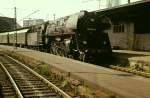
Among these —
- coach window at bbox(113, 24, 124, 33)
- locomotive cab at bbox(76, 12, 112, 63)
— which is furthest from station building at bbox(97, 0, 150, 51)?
locomotive cab at bbox(76, 12, 112, 63)

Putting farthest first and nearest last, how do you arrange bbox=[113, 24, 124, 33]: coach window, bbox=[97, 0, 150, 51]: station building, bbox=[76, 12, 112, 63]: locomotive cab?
bbox=[113, 24, 124, 33]: coach window → bbox=[97, 0, 150, 51]: station building → bbox=[76, 12, 112, 63]: locomotive cab

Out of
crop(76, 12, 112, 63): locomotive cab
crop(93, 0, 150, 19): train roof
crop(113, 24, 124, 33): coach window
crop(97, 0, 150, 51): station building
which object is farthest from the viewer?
crop(113, 24, 124, 33): coach window

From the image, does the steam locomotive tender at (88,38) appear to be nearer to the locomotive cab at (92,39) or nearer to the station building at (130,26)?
the locomotive cab at (92,39)

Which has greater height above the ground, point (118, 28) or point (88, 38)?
point (118, 28)

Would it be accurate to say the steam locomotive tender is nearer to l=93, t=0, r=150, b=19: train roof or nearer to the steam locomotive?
the steam locomotive

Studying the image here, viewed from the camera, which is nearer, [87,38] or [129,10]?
[87,38]

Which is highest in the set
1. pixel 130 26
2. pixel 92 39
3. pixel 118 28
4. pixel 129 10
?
pixel 129 10

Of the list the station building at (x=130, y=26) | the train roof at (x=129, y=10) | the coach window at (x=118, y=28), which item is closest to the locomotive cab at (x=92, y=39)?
the train roof at (x=129, y=10)

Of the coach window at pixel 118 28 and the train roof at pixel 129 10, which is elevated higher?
the train roof at pixel 129 10

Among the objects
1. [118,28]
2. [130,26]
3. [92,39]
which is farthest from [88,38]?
[118,28]

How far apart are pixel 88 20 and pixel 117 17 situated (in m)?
10.5

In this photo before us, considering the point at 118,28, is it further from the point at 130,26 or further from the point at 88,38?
the point at 88,38

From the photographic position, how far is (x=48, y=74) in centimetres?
1658

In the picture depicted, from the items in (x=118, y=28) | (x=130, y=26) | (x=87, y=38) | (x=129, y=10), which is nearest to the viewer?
(x=87, y=38)
